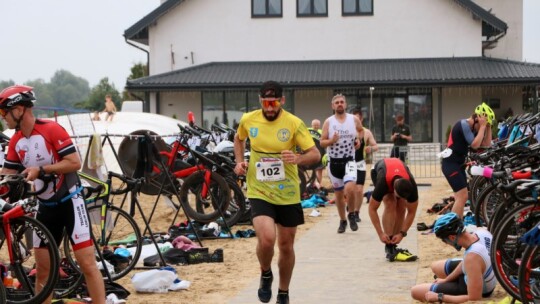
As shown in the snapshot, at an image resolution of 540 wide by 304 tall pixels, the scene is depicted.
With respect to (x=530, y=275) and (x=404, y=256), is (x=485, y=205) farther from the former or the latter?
(x=530, y=275)

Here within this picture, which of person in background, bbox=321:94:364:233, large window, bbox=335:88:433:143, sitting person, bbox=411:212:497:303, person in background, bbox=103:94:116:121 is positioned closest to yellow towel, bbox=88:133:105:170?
person in background, bbox=321:94:364:233

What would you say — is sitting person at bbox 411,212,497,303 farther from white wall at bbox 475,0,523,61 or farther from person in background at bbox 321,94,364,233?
white wall at bbox 475,0,523,61

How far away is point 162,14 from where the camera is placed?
41688 mm

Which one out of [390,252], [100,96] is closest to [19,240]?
[390,252]

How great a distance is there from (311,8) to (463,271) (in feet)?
108

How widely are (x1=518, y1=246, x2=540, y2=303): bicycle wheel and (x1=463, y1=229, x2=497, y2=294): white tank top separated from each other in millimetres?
1346

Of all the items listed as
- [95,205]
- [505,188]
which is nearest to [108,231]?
[95,205]

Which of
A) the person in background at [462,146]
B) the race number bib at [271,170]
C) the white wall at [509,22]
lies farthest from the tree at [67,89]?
the race number bib at [271,170]

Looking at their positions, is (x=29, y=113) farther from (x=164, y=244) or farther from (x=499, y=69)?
(x=499, y=69)

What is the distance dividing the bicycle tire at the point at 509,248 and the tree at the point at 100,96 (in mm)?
62811

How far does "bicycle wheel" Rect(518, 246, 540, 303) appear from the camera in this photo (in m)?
7.21

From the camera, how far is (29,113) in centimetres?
795

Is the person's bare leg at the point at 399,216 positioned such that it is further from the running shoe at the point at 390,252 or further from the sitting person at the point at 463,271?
the sitting person at the point at 463,271

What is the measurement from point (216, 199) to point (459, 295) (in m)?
6.30
